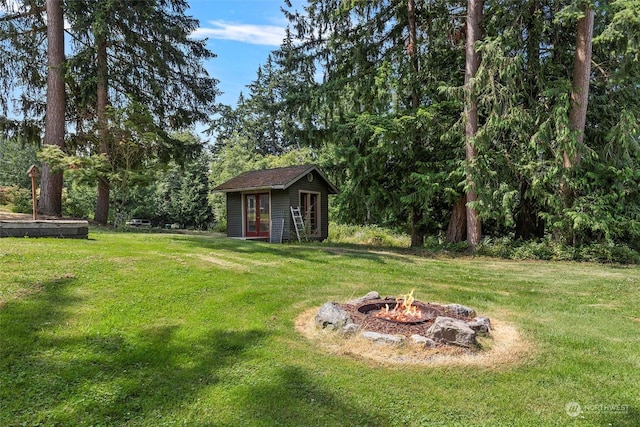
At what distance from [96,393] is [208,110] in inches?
637

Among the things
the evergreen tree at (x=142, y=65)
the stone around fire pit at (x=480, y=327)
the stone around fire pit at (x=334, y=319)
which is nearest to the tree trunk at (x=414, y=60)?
the evergreen tree at (x=142, y=65)

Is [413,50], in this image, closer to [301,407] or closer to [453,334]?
[453,334]

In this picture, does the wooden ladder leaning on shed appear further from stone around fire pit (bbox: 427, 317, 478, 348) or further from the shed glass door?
stone around fire pit (bbox: 427, 317, 478, 348)

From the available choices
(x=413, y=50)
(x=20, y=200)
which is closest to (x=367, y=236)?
(x=413, y=50)

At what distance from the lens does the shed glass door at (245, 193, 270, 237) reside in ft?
52.0

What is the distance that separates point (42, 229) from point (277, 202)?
8.21 m

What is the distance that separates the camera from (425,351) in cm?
385

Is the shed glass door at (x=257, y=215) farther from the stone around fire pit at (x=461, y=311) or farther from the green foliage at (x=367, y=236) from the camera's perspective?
the stone around fire pit at (x=461, y=311)

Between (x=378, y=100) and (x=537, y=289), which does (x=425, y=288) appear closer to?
(x=537, y=289)

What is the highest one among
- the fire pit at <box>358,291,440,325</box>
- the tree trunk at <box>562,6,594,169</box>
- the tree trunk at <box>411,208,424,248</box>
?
the tree trunk at <box>562,6,594,169</box>

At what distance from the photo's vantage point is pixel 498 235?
14797mm

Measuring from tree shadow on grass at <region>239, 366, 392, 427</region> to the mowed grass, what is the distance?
0.5 inches

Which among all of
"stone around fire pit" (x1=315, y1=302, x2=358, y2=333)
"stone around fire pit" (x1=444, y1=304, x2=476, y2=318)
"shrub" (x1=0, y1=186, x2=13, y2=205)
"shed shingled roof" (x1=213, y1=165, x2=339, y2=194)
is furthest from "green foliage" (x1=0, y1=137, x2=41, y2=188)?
"stone around fire pit" (x1=444, y1=304, x2=476, y2=318)

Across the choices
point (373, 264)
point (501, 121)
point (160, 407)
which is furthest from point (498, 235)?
point (160, 407)
